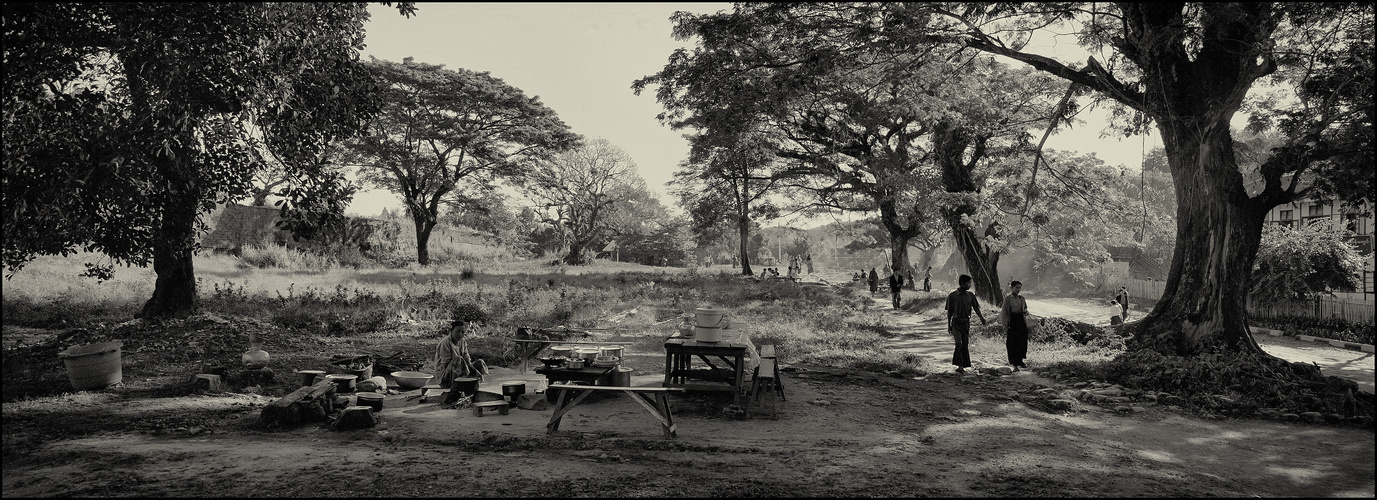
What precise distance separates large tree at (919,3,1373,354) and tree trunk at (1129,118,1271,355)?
2 cm

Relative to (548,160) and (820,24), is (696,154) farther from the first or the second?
(820,24)

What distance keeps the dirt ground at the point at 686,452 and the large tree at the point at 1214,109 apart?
11.9 ft

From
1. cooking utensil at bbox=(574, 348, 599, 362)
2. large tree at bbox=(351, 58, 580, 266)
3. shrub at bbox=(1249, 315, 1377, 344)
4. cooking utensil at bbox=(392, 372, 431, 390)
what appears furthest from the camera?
large tree at bbox=(351, 58, 580, 266)

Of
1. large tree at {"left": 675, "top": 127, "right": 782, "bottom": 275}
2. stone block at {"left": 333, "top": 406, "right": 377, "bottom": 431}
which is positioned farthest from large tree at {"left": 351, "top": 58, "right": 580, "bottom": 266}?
stone block at {"left": 333, "top": 406, "right": 377, "bottom": 431}

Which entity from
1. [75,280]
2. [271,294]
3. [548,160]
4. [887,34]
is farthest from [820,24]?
[548,160]

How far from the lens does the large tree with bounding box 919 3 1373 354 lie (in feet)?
27.5

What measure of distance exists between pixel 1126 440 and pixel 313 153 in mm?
8616

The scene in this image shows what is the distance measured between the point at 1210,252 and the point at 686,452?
9.49 m

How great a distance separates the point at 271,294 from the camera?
15922 millimetres

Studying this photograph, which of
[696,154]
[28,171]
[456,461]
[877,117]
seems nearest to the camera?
[456,461]

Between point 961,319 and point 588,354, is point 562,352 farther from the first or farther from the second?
point 961,319

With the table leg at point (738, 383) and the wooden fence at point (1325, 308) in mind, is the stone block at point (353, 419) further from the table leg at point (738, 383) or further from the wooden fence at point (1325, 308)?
the wooden fence at point (1325, 308)

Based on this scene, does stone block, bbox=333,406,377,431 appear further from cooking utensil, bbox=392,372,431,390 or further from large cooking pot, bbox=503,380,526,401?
cooking utensil, bbox=392,372,431,390

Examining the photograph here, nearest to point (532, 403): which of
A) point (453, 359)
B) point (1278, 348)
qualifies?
point (453, 359)
